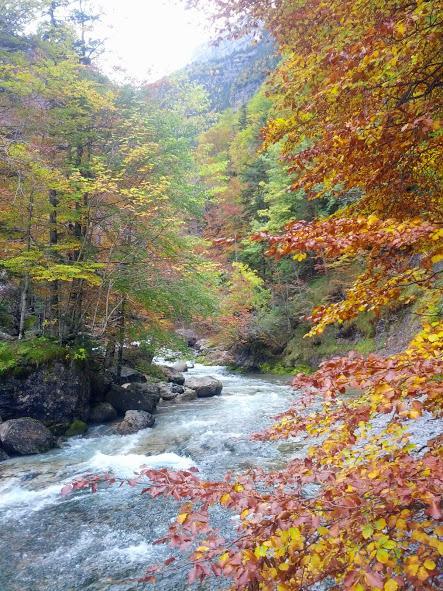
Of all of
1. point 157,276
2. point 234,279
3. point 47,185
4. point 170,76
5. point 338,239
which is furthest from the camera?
point 234,279

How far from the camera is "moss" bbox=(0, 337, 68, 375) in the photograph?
10648mm

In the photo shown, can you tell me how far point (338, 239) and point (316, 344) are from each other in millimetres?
18411

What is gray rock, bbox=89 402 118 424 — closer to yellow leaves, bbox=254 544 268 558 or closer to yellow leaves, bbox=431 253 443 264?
yellow leaves, bbox=254 544 268 558

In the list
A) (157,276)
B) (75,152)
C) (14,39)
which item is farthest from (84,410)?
(14,39)

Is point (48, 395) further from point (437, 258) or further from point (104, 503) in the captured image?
point (437, 258)

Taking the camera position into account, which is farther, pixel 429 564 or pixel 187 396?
pixel 187 396

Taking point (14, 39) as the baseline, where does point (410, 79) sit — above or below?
below

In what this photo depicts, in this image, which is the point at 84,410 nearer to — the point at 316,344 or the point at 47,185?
the point at 47,185

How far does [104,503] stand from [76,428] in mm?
4250

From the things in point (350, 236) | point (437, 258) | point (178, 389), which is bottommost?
point (178, 389)

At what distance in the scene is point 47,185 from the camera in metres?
10.4

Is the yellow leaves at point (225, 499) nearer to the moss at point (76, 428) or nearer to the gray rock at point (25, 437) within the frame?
the gray rock at point (25, 437)

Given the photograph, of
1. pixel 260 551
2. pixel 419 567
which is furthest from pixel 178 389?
pixel 419 567

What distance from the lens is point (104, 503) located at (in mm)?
7070
